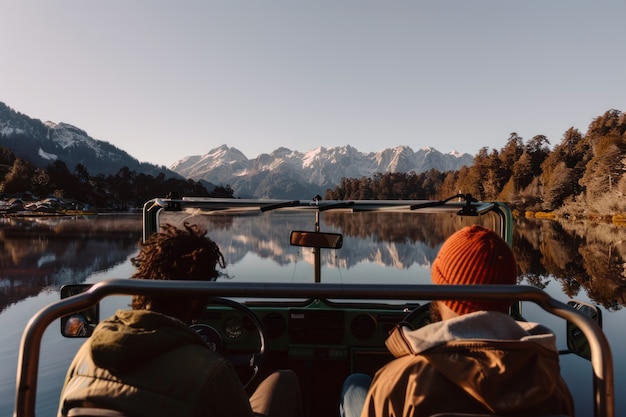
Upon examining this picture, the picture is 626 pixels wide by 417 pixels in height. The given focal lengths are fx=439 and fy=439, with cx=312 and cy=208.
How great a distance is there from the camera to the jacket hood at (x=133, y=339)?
57.2 inches

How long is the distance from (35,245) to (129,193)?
110335mm

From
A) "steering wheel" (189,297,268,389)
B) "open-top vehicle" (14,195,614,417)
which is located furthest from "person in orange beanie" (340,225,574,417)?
"steering wheel" (189,297,268,389)

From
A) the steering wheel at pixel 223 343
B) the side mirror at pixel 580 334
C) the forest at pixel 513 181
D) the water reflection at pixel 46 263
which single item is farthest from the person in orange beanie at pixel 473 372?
the forest at pixel 513 181

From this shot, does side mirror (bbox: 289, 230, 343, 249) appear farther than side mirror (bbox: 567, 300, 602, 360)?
Yes

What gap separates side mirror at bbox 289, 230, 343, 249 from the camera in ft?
Result: 14.3

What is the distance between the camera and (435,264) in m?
2.03

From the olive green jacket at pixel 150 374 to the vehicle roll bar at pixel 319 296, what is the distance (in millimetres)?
175

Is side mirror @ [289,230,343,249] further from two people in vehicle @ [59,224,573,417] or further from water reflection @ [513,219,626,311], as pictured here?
water reflection @ [513,219,626,311]

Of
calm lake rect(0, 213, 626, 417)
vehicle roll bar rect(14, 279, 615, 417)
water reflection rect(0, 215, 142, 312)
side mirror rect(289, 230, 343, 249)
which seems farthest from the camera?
water reflection rect(0, 215, 142, 312)

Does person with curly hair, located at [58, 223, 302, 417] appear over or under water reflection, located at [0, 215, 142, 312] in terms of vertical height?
over

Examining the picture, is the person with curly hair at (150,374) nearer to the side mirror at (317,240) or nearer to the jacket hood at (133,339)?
the jacket hood at (133,339)

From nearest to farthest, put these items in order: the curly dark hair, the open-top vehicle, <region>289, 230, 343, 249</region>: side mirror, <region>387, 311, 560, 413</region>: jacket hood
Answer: <region>387, 311, 560, 413</region>: jacket hood, the curly dark hair, the open-top vehicle, <region>289, 230, 343, 249</region>: side mirror

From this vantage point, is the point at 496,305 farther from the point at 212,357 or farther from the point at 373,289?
the point at 212,357

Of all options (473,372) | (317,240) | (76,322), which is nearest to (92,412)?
(473,372)
